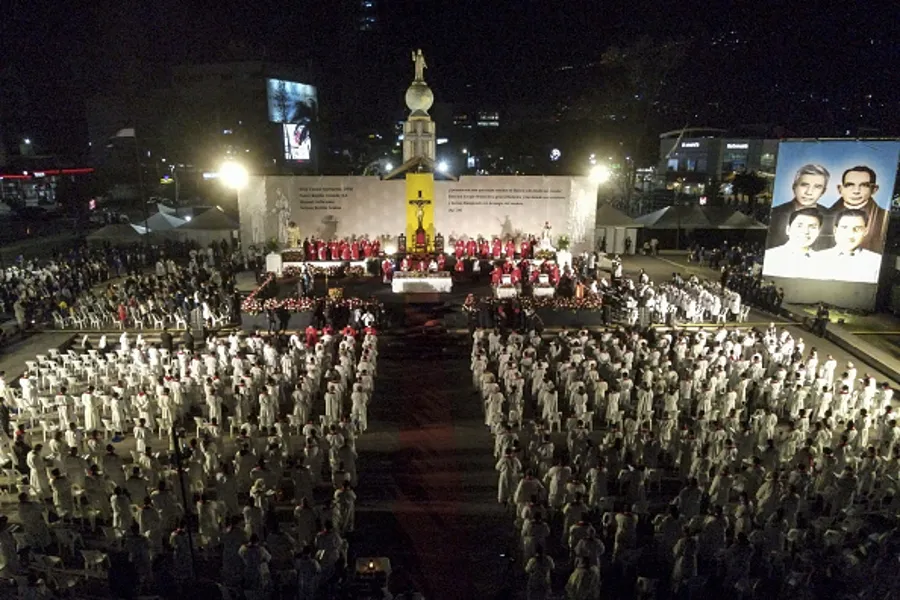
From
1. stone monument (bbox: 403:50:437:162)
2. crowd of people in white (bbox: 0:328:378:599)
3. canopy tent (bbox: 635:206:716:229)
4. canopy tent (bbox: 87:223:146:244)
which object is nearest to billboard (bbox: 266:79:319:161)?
canopy tent (bbox: 87:223:146:244)

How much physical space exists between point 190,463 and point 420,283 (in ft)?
42.7

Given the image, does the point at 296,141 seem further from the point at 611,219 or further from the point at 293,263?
the point at 293,263

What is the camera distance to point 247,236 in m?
29.5

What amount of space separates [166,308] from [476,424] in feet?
38.7

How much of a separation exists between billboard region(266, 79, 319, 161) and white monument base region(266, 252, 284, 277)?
3729 centimetres

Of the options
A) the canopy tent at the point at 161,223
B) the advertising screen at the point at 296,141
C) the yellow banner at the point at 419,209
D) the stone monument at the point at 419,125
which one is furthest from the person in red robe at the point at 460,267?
the advertising screen at the point at 296,141

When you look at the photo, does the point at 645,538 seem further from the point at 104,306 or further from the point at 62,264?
the point at 62,264

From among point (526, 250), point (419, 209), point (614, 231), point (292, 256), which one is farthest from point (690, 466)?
point (614, 231)

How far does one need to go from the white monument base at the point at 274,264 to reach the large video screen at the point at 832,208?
1917cm

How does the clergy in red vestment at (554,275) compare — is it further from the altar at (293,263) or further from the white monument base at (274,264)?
the white monument base at (274,264)

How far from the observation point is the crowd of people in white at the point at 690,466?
27.7ft

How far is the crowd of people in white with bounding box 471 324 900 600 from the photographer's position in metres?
8.45

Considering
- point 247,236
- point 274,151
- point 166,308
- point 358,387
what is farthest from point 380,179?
point 274,151

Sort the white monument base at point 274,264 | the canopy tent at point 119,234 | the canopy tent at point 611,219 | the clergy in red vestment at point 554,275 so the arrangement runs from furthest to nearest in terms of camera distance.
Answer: the canopy tent at point 611,219 → the canopy tent at point 119,234 → the white monument base at point 274,264 → the clergy in red vestment at point 554,275
